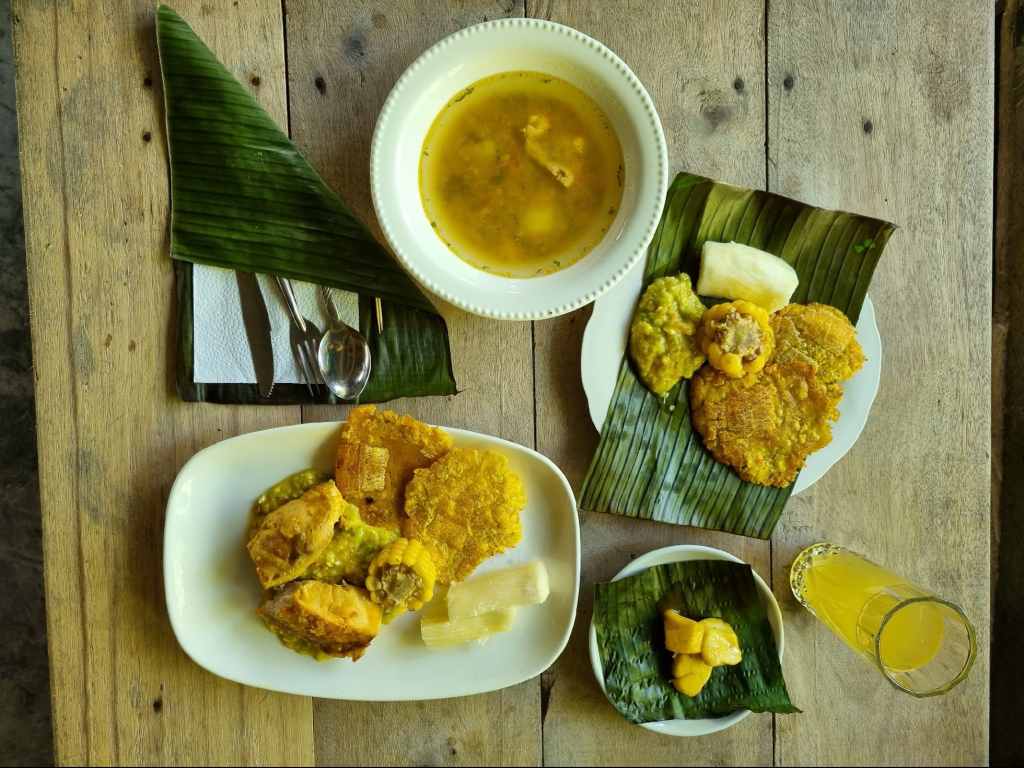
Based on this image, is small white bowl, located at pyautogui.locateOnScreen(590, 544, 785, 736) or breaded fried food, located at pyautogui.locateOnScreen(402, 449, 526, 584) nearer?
breaded fried food, located at pyautogui.locateOnScreen(402, 449, 526, 584)

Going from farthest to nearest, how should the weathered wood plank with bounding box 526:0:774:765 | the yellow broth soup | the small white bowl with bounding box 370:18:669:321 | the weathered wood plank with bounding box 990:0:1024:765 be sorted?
the weathered wood plank with bounding box 990:0:1024:765, the weathered wood plank with bounding box 526:0:774:765, the yellow broth soup, the small white bowl with bounding box 370:18:669:321

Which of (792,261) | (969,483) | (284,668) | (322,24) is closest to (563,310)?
(792,261)

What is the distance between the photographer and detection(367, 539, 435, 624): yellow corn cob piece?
176 centimetres

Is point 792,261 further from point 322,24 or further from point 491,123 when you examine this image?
point 322,24

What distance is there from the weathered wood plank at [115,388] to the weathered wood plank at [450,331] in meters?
0.10

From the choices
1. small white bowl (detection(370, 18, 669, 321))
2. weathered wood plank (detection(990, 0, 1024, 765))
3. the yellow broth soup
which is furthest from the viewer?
weathered wood plank (detection(990, 0, 1024, 765))

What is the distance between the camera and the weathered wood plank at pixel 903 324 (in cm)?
196

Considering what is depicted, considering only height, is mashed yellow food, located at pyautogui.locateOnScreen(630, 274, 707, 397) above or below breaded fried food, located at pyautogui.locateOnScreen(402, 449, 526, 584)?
above

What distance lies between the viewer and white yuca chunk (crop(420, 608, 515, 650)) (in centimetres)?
185

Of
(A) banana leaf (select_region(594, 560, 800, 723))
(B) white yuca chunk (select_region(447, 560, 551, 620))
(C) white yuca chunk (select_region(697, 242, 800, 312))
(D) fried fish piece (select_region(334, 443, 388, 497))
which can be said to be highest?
(C) white yuca chunk (select_region(697, 242, 800, 312))

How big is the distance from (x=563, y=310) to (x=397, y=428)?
1.85 feet

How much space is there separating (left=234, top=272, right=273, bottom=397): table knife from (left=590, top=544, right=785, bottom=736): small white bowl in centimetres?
116

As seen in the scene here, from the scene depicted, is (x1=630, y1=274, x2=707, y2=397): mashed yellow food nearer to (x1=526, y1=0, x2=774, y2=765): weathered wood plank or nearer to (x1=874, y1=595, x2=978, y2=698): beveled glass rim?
(x1=526, y1=0, x2=774, y2=765): weathered wood plank

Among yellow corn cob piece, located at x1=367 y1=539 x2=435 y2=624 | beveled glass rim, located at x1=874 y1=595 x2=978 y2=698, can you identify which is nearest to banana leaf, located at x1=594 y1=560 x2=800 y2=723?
beveled glass rim, located at x1=874 y1=595 x2=978 y2=698
